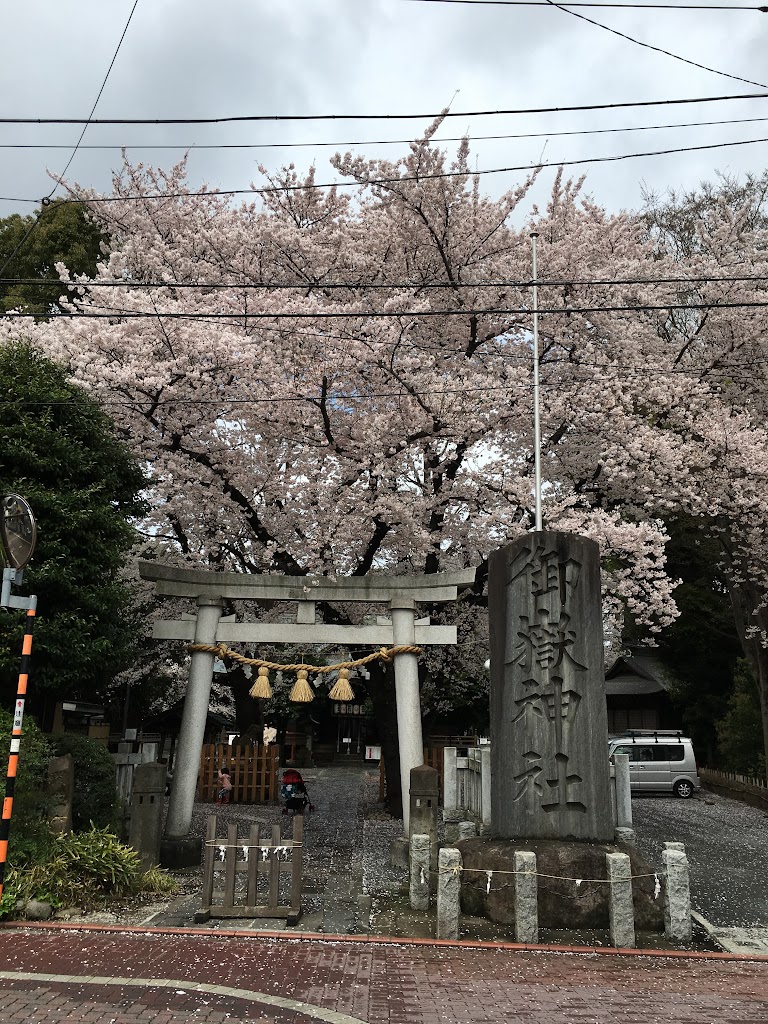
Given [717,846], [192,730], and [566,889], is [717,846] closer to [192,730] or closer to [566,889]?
[566,889]

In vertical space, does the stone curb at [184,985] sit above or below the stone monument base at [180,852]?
below

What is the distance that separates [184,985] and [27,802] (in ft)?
13.0

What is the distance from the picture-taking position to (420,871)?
378 inches

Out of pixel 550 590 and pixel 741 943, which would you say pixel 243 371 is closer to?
pixel 550 590

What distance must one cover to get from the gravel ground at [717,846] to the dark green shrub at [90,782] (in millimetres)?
8255

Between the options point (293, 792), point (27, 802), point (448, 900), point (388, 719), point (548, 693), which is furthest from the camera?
point (293, 792)

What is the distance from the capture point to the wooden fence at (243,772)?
21.8 m

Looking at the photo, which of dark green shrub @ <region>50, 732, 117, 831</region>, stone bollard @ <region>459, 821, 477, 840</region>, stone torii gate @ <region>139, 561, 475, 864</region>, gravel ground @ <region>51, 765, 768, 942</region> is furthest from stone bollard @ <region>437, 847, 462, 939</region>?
dark green shrub @ <region>50, 732, 117, 831</region>

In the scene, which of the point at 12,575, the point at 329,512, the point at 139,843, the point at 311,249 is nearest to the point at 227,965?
the point at 139,843

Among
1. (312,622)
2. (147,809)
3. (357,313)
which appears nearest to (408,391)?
(357,313)

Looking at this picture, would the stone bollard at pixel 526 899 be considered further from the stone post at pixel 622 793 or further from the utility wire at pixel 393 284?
the utility wire at pixel 393 284

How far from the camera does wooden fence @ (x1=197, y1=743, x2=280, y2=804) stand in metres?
21.8

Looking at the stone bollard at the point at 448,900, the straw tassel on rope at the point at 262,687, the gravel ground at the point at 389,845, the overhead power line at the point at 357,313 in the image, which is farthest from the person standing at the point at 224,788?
the stone bollard at the point at 448,900

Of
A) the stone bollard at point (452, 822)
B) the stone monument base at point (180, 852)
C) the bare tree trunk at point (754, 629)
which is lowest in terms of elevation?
the stone monument base at point (180, 852)
